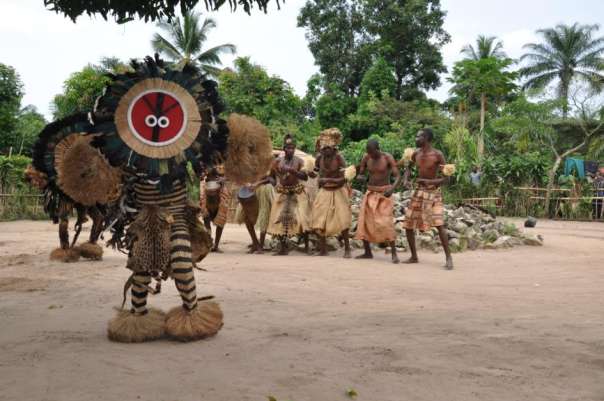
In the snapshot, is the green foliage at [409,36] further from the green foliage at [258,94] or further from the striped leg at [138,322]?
the striped leg at [138,322]

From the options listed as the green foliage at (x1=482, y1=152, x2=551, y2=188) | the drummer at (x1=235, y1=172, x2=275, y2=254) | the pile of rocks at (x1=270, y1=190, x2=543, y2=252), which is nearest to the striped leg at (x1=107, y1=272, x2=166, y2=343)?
the drummer at (x1=235, y1=172, x2=275, y2=254)

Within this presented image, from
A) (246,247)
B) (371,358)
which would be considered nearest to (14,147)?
(246,247)

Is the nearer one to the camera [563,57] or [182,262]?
[182,262]

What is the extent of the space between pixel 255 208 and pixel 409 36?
2148cm

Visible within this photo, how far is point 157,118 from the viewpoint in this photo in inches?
147

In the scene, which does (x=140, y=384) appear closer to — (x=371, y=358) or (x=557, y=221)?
(x=371, y=358)

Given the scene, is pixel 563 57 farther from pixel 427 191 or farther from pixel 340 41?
pixel 427 191

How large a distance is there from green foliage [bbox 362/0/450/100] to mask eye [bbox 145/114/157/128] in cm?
2517

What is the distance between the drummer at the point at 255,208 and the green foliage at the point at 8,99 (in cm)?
1539

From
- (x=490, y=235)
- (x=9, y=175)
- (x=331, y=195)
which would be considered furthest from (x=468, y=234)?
(x=9, y=175)

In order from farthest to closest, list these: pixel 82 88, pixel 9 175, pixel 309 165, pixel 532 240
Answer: pixel 82 88 → pixel 9 175 → pixel 532 240 → pixel 309 165

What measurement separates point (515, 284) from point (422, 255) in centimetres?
298

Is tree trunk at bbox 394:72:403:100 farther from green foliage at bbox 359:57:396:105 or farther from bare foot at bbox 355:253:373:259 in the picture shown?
bare foot at bbox 355:253:373:259

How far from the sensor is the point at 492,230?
11.0 metres
